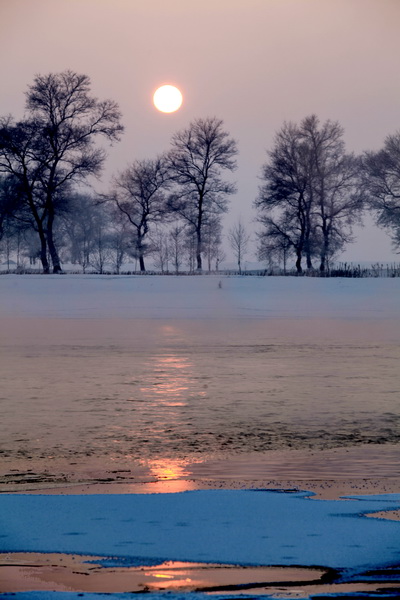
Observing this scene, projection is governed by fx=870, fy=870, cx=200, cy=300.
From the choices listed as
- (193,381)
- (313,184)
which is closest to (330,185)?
(313,184)

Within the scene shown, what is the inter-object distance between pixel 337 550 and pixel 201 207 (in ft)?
154

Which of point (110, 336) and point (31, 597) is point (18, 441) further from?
point (110, 336)

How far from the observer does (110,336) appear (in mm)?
18391

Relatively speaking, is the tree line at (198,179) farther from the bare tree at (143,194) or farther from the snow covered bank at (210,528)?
the snow covered bank at (210,528)

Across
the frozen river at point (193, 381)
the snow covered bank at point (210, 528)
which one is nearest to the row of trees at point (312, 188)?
the frozen river at point (193, 381)

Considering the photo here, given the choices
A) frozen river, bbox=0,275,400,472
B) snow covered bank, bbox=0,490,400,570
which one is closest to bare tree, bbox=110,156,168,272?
frozen river, bbox=0,275,400,472

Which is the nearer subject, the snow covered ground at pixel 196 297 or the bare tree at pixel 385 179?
the snow covered ground at pixel 196 297

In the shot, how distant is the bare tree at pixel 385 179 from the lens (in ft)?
179

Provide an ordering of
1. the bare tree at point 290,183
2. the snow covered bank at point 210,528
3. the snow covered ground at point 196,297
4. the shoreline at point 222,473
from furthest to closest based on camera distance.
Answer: the bare tree at point 290,183
the snow covered ground at point 196,297
the shoreline at point 222,473
the snow covered bank at point 210,528

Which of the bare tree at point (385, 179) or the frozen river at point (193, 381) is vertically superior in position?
the bare tree at point (385, 179)

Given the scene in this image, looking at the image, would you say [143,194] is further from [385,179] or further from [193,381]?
[193,381]

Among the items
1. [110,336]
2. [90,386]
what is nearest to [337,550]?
[90,386]

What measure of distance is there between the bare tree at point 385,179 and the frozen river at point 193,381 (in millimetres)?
29135

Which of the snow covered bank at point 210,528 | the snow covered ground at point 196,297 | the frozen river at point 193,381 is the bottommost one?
the frozen river at point 193,381
